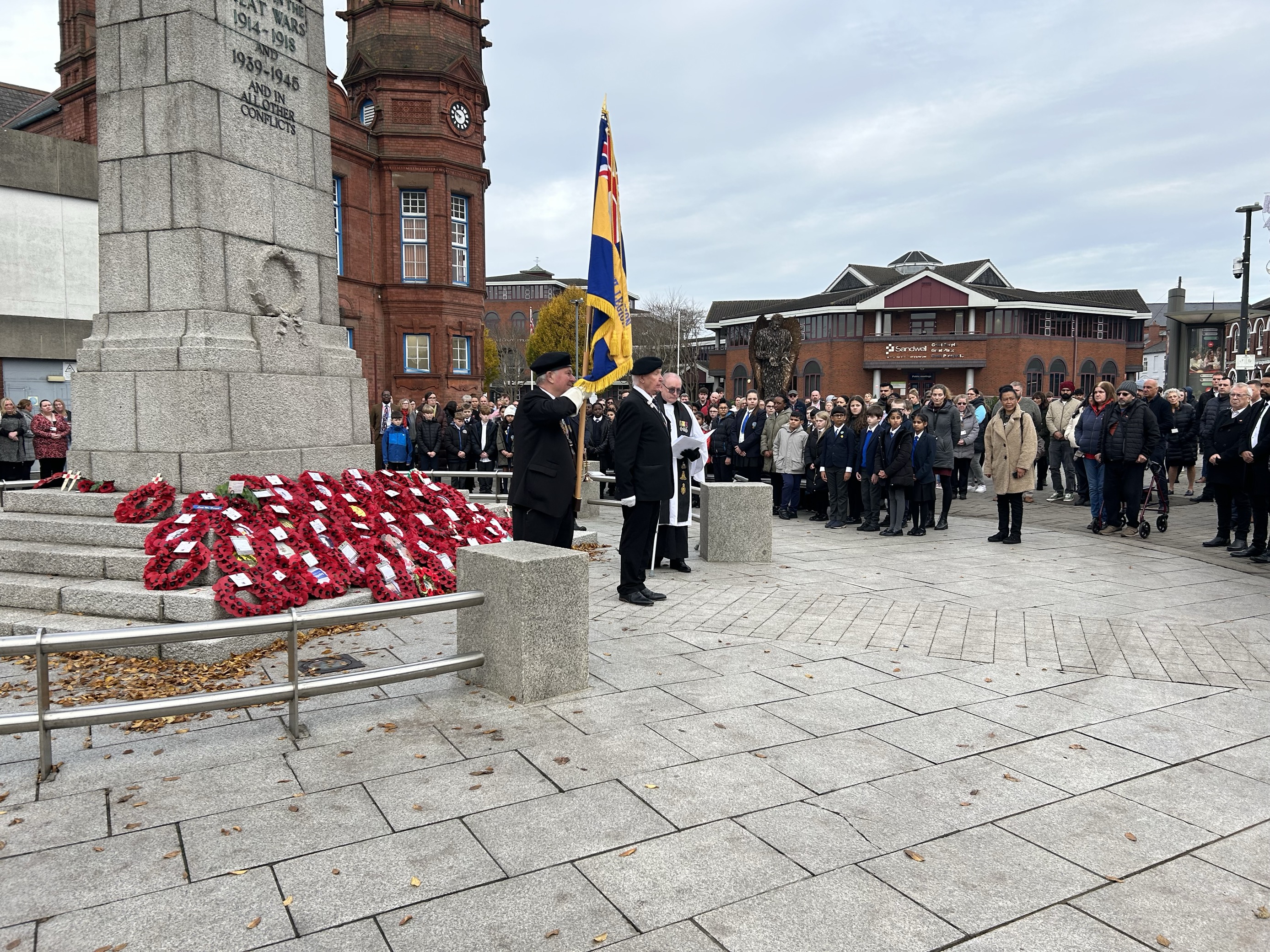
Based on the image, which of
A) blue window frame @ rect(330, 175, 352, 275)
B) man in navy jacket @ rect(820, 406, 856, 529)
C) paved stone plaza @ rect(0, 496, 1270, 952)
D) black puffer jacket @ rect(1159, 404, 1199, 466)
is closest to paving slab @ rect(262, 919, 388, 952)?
paved stone plaza @ rect(0, 496, 1270, 952)

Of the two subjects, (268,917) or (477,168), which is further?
(477,168)

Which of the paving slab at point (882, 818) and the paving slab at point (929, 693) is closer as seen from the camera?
the paving slab at point (882, 818)

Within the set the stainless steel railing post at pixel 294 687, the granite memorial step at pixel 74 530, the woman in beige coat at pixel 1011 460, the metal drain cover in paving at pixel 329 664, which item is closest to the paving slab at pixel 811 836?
the stainless steel railing post at pixel 294 687

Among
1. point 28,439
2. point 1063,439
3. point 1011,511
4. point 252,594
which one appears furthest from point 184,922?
point 1063,439

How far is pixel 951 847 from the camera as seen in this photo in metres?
3.54

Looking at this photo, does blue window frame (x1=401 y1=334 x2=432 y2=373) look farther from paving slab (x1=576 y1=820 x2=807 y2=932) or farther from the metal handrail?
paving slab (x1=576 y1=820 x2=807 y2=932)

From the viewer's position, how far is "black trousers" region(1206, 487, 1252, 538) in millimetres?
10836

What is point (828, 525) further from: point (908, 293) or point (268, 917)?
point (908, 293)

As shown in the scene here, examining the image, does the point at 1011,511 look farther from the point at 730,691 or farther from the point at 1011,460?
the point at 730,691

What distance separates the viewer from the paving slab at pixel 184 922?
284cm

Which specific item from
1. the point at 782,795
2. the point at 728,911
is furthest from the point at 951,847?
the point at 728,911

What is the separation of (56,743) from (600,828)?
296 cm

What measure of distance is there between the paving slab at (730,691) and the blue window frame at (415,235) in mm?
27714

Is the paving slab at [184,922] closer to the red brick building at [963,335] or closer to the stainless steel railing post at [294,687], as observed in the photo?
the stainless steel railing post at [294,687]
